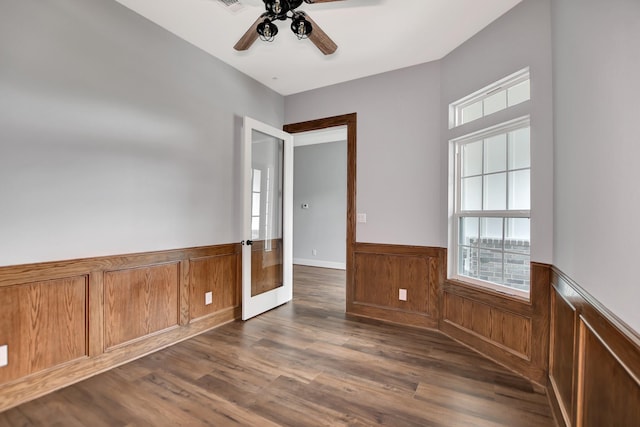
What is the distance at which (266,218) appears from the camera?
3773 mm

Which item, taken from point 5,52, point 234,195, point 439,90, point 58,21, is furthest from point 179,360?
point 439,90

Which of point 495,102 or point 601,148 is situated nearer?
point 601,148

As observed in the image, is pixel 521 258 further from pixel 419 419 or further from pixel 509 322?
pixel 419 419

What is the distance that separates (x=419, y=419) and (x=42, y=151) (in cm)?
295

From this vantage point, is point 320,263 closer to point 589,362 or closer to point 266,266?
point 266,266

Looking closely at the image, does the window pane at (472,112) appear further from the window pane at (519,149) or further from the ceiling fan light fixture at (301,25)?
the ceiling fan light fixture at (301,25)

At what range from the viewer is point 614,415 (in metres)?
1.04

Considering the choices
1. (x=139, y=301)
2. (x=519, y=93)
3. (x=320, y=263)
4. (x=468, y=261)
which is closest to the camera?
(x=519, y=93)

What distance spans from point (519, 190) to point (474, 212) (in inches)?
18.2

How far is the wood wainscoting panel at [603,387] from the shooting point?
3.04 ft

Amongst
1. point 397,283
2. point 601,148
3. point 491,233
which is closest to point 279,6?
point 601,148

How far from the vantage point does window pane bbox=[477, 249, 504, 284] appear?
2.59 meters

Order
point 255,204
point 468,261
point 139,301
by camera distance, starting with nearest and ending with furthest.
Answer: point 139,301 < point 468,261 < point 255,204

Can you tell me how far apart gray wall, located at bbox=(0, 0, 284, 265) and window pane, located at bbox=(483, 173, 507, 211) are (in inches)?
105
